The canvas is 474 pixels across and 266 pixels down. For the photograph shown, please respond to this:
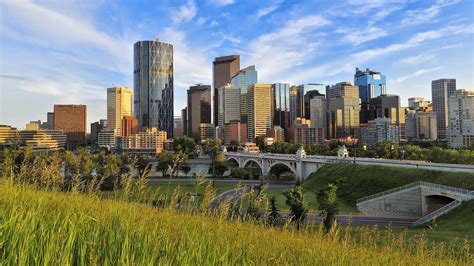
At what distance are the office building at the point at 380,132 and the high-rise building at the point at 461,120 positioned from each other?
25603mm

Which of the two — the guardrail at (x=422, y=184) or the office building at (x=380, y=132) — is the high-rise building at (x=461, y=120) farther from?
the guardrail at (x=422, y=184)

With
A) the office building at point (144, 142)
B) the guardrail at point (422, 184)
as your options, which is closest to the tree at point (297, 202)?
the guardrail at point (422, 184)

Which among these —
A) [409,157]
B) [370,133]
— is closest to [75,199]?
[409,157]

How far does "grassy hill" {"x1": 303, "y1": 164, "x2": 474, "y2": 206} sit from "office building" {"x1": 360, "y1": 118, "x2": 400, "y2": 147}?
4967 inches

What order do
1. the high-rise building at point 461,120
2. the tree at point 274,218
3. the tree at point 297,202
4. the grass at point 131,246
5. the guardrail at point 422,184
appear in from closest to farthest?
the grass at point 131,246 → the tree at point 274,218 → the tree at point 297,202 → the guardrail at point 422,184 → the high-rise building at point 461,120

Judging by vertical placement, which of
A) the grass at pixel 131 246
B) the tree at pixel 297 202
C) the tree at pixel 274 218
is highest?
the grass at pixel 131 246

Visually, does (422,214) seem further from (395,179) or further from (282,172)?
(282,172)

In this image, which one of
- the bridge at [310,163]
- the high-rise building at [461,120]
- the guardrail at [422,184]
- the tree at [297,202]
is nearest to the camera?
the tree at [297,202]

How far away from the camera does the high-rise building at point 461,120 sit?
141 m

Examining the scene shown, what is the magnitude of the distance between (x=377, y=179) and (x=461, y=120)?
126469mm

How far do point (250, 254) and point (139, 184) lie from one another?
327cm

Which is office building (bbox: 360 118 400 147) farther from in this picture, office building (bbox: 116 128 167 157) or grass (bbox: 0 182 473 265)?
grass (bbox: 0 182 473 265)

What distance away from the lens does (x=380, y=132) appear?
170750 millimetres

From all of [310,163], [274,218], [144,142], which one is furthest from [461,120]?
[274,218]
